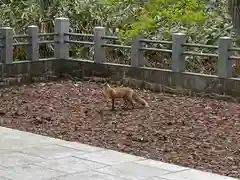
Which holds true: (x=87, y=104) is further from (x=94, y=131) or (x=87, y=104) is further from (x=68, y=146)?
(x=68, y=146)

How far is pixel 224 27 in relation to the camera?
14930mm

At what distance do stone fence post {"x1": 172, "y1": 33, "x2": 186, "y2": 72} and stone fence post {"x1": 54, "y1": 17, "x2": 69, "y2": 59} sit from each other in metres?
2.98

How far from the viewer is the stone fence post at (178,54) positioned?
12961 mm

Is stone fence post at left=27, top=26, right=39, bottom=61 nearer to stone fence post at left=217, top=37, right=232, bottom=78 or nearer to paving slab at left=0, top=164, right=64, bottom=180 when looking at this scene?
stone fence post at left=217, top=37, right=232, bottom=78

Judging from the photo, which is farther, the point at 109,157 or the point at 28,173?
the point at 109,157

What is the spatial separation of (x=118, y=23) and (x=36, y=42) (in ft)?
7.96

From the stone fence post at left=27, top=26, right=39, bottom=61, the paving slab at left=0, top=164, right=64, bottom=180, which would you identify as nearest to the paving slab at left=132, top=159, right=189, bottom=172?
the paving slab at left=0, top=164, right=64, bottom=180

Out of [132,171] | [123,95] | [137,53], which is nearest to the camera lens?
[132,171]

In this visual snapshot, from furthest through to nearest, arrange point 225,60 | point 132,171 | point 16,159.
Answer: point 225,60
point 16,159
point 132,171

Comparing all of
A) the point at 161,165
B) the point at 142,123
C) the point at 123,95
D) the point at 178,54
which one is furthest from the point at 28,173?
the point at 178,54

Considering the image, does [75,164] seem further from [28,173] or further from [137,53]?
[137,53]

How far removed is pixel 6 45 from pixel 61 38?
159 centimetres

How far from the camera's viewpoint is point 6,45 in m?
13.7

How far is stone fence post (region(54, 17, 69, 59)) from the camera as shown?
48.8 feet
